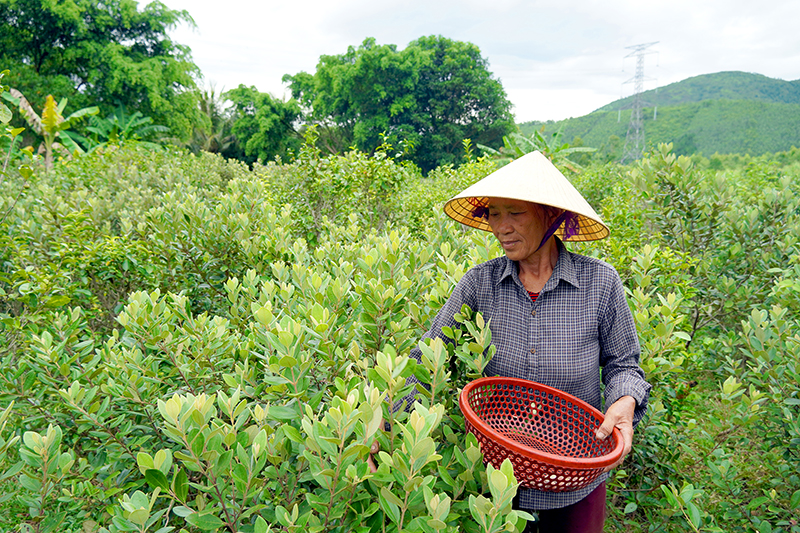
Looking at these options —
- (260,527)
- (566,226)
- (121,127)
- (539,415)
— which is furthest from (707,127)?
(260,527)

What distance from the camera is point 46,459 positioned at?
1197mm

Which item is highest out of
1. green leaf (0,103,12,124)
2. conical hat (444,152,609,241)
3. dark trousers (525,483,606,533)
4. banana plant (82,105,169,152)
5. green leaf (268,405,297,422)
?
banana plant (82,105,169,152)

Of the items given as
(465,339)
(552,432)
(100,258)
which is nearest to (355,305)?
(465,339)

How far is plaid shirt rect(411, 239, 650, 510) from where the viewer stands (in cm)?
154

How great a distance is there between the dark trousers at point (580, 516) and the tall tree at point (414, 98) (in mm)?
28189

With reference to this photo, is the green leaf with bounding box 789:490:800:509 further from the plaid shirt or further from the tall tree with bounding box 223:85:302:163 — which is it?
the tall tree with bounding box 223:85:302:163

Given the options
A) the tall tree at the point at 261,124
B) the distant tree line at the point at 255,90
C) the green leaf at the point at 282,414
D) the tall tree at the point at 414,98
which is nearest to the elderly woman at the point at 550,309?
the green leaf at the point at 282,414

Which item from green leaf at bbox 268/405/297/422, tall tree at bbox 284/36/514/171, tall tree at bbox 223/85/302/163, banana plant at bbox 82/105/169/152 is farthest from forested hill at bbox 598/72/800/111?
green leaf at bbox 268/405/297/422

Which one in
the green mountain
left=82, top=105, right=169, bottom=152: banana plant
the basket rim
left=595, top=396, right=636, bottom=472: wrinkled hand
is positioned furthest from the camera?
the green mountain

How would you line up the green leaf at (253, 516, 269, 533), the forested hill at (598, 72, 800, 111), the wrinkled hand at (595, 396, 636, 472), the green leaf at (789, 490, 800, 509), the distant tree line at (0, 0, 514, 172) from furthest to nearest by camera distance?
the forested hill at (598, 72, 800, 111)
the distant tree line at (0, 0, 514, 172)
the green leaf at (789, 490, 800, 509)
the wrinkled hand at (595, 396, 636, 472)
the green leaf at (253, 516, 269, 533)

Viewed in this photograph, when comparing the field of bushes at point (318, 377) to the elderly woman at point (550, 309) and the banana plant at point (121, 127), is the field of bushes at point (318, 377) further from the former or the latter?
the banana plant at point (121, 127)

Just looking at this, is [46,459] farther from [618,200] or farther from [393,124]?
[393,124]

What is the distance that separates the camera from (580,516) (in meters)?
1.58

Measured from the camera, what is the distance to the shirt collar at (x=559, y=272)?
1.56 metres
